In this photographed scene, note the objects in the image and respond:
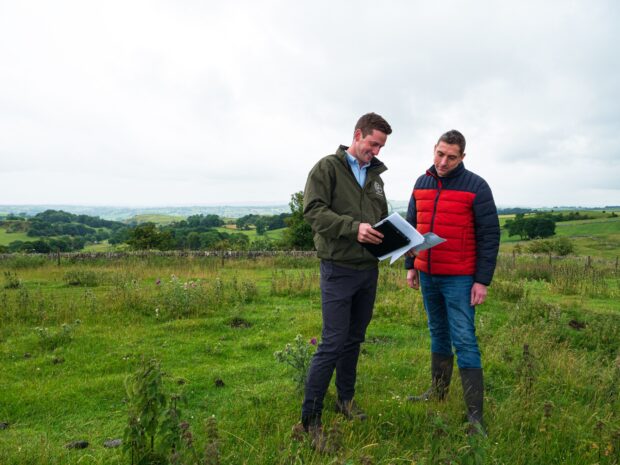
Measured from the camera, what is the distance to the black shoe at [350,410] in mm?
3488

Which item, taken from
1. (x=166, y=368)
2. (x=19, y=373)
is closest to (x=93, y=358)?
(x=19, y=373)

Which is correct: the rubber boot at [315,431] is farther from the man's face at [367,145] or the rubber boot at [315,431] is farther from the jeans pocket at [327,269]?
the man's face at [367,145]

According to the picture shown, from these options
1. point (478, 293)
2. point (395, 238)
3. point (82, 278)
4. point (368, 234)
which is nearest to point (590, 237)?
point (82, 278)

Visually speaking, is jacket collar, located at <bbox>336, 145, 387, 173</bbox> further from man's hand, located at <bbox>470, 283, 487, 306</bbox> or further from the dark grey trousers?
man's hand, located at <bbox>470, 283, 487, 306</bbox>

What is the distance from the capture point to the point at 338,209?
329 cm

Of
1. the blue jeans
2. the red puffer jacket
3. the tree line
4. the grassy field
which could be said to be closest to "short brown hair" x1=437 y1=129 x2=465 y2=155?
the red puffer jacket

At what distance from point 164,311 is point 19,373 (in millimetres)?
2984

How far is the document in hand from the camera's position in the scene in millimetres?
3055

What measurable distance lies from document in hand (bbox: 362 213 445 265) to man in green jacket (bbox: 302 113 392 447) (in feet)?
0.26

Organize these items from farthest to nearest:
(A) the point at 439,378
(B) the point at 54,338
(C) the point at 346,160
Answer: (B) the point at 54,338
(A) the point at 439,378
(C) the point at 346,160

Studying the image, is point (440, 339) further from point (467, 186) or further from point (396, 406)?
point (467, 186)

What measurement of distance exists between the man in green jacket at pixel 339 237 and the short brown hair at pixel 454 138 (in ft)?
1.99

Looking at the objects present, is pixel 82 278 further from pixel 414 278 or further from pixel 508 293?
pixel 508 293

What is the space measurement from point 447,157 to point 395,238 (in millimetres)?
985
